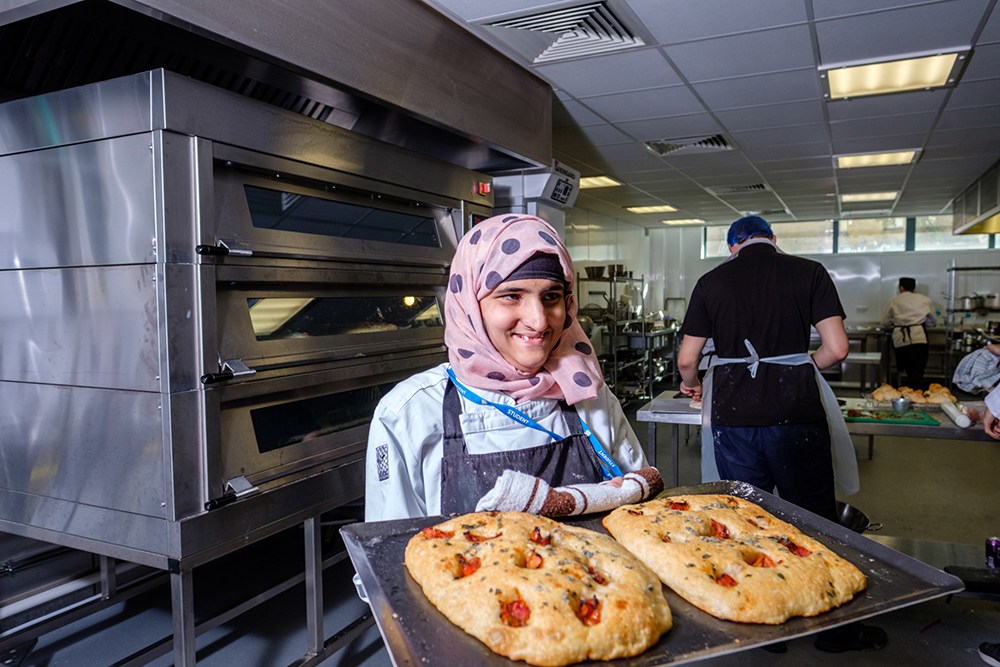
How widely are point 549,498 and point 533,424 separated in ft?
0.68

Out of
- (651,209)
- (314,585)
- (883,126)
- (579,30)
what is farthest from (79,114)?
(651,209)

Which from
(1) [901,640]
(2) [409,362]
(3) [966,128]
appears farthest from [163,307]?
(3) [966,128]

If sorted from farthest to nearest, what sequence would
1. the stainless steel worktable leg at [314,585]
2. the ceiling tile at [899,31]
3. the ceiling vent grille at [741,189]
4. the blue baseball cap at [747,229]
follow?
the ceiling vent grille at [741,189]
the ceiling tile at [899,31]
the blue baseball cap at [747,229]
the stainless steel worktable leg at [314,585]

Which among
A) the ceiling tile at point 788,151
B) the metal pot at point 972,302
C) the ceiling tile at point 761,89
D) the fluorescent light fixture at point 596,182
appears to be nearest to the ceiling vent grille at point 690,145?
the ceiling tile at point 788,151

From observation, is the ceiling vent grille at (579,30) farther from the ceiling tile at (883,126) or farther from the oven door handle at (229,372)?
the ceiling tile at (883,126)

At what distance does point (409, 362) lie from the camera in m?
2.83

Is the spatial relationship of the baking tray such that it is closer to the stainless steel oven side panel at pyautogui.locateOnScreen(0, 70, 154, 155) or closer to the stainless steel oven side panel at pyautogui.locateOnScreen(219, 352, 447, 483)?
the stainless steel oven side panel at pyautogui.locateOnScreen(219, 352, 447, 483)

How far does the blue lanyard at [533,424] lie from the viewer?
1.26 m

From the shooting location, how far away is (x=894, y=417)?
3.22m

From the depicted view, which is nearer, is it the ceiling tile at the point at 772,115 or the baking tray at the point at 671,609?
the baking tray at the point at 671,609

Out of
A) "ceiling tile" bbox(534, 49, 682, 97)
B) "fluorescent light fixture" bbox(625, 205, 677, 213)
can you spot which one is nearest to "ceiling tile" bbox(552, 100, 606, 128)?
"ceiling tile" bbox(534, 49, 682, 97)

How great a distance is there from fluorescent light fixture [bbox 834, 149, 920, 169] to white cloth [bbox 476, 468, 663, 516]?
5.59 m

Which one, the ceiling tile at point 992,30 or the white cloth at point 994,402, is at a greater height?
the ceiling tile at point 992,30

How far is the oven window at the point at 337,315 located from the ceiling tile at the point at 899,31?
2322mm
